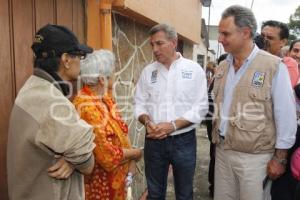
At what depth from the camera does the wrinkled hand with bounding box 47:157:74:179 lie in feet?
5.62

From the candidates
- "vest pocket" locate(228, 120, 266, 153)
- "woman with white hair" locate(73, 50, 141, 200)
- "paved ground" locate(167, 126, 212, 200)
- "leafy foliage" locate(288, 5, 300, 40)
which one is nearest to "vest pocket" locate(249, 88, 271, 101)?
"vest pocket" locate(228, 120, 266, 153)

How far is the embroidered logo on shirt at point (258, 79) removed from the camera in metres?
2.59

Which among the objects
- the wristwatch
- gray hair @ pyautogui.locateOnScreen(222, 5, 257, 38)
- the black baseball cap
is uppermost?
gray hair @ pyautogui.locateOnScreen(222, 5, 257, 38)

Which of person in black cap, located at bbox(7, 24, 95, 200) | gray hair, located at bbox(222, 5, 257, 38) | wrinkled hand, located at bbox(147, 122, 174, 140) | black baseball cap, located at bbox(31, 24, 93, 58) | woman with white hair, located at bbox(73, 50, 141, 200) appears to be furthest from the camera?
wrinkled hand, located at bbox(147, 122, 174, 140)

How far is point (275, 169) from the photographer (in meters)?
2.60

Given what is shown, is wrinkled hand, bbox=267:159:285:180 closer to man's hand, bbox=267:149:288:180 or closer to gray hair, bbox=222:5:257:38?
man's hand, bbox=267:149:288:180

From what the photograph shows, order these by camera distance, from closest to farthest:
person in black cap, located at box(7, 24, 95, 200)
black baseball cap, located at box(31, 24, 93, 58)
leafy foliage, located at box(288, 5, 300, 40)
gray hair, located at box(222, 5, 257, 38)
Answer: person in black cap, located at box(7, 24, 95, 200) < black baseball cap, located at box(31, 24, 93, 58) < gray hair, located at box(222, 5, 257, 38) < leafy foliage, located at box(288, 5, 300, 40)

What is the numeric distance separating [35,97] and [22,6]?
938 millimetres

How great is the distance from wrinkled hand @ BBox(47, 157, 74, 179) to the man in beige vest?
144 centimetres

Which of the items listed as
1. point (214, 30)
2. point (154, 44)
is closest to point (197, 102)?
point (154, 44)

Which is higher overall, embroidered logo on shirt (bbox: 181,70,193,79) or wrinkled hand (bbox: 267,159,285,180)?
embroidered logo on shirt (bbox: 181,70,193,79)

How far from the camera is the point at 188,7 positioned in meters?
7.59

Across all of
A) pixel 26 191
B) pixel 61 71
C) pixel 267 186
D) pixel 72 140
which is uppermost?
pixel 61 71

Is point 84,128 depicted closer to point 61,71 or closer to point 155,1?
point 61,71
